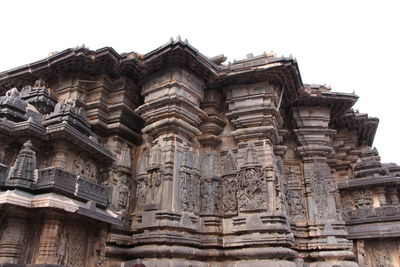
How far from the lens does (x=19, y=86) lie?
942 centimetres

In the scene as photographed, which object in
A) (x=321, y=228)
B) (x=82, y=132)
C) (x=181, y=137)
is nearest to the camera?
(x=82, y=132)

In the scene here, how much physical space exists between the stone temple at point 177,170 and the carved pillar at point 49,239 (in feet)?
0.04

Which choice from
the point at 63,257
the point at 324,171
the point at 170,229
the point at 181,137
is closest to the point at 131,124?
the point at 181,137

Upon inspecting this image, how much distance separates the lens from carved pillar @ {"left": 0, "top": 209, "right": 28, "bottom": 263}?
164 inches

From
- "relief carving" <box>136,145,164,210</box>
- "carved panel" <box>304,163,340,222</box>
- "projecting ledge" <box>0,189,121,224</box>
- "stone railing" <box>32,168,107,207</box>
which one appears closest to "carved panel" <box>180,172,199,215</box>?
"relief carving" <box>136,145,164,210</box>

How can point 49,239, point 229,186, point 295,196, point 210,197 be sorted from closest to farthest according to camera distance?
point 49,239
point 210,197
point 229,186
point 295,196

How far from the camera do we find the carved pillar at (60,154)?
5395 mm

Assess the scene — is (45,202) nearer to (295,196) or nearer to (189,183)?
(189,183)

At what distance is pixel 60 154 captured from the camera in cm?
543

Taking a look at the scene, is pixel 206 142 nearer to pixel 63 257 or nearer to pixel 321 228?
pixel 321 228

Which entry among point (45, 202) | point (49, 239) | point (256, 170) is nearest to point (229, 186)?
point (256, 170)

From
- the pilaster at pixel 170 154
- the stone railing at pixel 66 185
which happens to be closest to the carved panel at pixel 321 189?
the pilaster at pixel 170 154

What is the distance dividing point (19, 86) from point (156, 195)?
5.50 m

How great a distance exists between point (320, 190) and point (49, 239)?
24.3 ft
